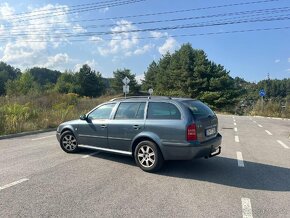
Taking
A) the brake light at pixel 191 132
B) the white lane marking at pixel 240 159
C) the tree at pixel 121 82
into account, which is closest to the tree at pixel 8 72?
the tree at pixel 121 82

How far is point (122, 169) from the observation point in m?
7.07

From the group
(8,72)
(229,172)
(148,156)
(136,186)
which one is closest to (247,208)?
(136,186)

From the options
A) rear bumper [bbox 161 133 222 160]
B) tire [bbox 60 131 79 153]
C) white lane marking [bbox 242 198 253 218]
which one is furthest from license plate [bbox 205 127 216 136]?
tire [bbox 60 131 79 153]

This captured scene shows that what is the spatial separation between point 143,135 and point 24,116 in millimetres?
10149

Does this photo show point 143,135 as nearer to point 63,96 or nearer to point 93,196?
point 93,196

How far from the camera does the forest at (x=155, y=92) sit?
53.9 feet

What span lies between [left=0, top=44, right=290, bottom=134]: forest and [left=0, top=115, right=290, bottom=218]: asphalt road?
6953mm

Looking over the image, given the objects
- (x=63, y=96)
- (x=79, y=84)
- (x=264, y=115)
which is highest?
(x=79, y=84)

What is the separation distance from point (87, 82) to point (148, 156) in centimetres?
7401

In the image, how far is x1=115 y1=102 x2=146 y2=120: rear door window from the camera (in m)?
7.30

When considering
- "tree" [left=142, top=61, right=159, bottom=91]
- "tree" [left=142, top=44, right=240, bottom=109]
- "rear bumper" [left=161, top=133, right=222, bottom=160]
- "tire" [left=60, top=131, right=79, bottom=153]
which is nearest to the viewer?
"rear bumper" [left=161, top=133, right=222, bottom=160]

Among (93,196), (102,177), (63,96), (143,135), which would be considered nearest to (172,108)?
(143,135)

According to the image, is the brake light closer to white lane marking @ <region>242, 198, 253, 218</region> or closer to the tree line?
white lane marking @ <region>242, 198, 253, 218</region>

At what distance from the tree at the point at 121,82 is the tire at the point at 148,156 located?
7177 centimetres
